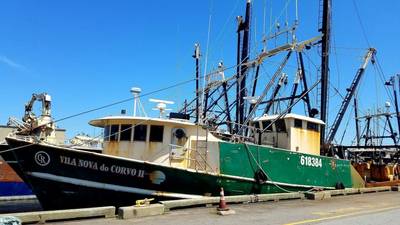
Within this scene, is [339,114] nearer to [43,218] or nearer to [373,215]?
[373,215]

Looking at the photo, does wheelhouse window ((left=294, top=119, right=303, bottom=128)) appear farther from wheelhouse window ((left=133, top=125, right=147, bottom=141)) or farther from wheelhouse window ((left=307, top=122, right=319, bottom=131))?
wheelhouse window ((left=133, top=125, right=147, bottom=141))

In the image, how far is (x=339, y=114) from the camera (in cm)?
2472

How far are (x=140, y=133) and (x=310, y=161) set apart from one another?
774 centimetres

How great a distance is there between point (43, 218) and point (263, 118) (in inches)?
468

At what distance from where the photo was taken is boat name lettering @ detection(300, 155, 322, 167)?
57.8ft

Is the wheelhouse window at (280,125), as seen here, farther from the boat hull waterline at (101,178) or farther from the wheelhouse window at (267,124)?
the boat hull waterline at (101,178)

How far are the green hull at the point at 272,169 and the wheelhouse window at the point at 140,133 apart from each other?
105 inches

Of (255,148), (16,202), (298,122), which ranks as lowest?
(16,202)

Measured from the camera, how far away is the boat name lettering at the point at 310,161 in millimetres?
17617

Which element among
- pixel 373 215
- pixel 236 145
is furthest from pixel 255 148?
pixel 373 215

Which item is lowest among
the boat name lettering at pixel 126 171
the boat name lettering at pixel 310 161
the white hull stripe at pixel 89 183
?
the white hull stripe at pixel 89 183

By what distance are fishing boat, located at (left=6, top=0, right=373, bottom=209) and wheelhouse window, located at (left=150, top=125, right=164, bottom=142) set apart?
3cm

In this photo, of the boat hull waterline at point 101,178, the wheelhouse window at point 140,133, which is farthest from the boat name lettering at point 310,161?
the wheelhouse window at point 140,133

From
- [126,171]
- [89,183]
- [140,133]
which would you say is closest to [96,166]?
[89,183]
